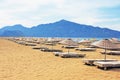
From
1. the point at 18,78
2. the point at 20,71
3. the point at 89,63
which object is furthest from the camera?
the point at 89,63

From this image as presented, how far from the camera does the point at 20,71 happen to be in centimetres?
1177

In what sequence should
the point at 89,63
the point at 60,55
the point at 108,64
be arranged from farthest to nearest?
the point at 60,55 → the point at 89,63 → the point at 108,64

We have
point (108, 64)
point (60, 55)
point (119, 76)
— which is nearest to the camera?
point (119, 76)

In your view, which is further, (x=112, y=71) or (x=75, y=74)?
(x=112, y=71)

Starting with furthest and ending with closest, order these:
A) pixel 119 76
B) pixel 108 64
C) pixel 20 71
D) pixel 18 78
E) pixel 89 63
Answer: pixel 89 63, pixel 108 64, pixel 20 71, pixel 119 76, pixel 18 78

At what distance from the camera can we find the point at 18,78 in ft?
33.3

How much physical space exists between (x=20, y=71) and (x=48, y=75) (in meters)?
1.50

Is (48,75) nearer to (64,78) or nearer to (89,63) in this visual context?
(64,78)

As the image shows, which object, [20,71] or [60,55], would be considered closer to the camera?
[20,71]

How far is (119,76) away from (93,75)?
992 millimetres

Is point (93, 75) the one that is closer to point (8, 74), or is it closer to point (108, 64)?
point (108, 64)

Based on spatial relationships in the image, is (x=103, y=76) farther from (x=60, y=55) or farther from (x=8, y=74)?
(x=60, y=55)

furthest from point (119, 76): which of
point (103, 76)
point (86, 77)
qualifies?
point (86, 77)

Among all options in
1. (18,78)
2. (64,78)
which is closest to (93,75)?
(64,78)
